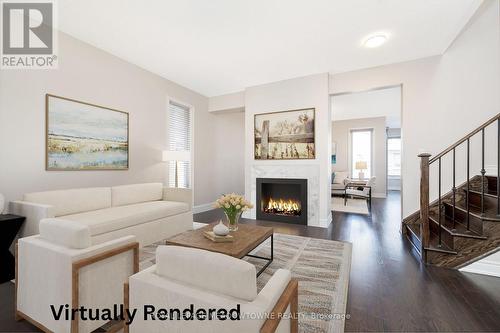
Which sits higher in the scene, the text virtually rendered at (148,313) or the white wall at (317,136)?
the white wall at (317,136)

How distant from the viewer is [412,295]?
199 cm

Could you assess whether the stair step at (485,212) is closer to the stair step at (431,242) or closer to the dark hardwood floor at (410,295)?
the stair step at (431,242)

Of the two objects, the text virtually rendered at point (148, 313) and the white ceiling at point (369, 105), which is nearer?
the text virtually rendered at point (148, 313)

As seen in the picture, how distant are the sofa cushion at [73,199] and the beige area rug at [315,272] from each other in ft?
3.17

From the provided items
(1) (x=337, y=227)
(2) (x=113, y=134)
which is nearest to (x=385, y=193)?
(1) (x=337, y=227)

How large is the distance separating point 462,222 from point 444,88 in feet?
7.02

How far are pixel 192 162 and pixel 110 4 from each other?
333 centimetres

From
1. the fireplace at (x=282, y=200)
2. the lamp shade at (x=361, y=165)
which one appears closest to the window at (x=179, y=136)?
the fireplace at (x=282, y=200)

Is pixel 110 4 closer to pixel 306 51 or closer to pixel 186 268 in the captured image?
pixel 306 51

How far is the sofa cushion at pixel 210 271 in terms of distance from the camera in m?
0.91

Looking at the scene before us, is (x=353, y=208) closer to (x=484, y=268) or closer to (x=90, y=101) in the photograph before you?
(x=484, y=268)

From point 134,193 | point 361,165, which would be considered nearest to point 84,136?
point 134,193

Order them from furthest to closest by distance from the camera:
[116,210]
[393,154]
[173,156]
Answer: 1. [393,154]
2. [173,156]
3. [116,210]

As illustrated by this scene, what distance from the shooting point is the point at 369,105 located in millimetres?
6691
